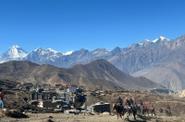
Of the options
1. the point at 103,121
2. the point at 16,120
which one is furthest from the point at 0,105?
the point at 103,121

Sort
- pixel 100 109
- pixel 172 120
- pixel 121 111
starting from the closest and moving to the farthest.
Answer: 1. pixel 121 111
2. pixel 172 120
3. pixel 100 109

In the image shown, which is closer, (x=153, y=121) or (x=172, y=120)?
(x=153, y=121)

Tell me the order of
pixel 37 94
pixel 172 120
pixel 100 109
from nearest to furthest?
pixel 172 120 < pixel 100 109 < pixel 37 94

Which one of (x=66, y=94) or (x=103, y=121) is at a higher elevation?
(x=66, y=94)

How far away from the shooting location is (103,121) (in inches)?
2207

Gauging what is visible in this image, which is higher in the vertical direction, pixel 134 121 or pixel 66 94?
pixel 66 94

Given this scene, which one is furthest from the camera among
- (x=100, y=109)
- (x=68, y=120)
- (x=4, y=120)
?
(x=100, y=109)

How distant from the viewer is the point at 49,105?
11119 centimetres

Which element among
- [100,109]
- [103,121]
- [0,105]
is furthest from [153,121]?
[100,109]

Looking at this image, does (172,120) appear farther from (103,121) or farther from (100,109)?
(100,109)

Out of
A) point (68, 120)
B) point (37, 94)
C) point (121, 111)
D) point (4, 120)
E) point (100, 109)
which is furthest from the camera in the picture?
point (37, 94)

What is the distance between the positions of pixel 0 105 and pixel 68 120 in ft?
30.8

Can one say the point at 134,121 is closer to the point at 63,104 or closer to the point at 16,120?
the point at 16,120

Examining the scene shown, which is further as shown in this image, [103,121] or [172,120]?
[172,120]
